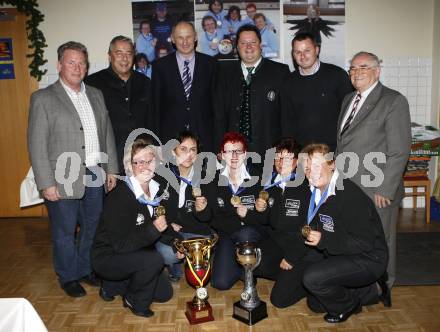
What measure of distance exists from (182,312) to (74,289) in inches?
36.7

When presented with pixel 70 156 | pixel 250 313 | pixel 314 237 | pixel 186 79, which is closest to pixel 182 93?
pixel 186 79

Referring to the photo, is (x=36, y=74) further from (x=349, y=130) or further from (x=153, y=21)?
(x=349, y=130)

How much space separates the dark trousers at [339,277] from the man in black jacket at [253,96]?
1279 millimetres

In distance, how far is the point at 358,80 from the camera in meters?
3.30

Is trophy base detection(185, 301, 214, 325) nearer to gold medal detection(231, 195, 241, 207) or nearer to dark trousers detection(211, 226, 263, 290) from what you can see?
dark trousers detection(211, 226, 263, 290)

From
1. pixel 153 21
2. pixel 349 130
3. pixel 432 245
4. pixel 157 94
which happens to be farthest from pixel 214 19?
pixel 432 245

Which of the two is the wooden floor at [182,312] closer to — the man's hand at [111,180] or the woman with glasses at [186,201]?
the woman with glasses at [186,201]

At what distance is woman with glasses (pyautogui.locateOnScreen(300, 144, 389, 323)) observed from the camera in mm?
2887

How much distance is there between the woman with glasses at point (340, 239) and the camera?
114 inches

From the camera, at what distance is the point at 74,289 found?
3.53 meters

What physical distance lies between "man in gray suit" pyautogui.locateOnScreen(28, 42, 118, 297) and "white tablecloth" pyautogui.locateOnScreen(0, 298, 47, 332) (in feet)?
6.09

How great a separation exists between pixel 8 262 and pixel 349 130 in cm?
340

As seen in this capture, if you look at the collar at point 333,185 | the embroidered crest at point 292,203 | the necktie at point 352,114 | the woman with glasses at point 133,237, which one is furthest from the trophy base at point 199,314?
the necktie at point 352,114

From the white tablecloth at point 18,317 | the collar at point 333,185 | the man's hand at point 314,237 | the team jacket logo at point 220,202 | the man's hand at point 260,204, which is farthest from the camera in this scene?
the team jacket logo at point 220,202
